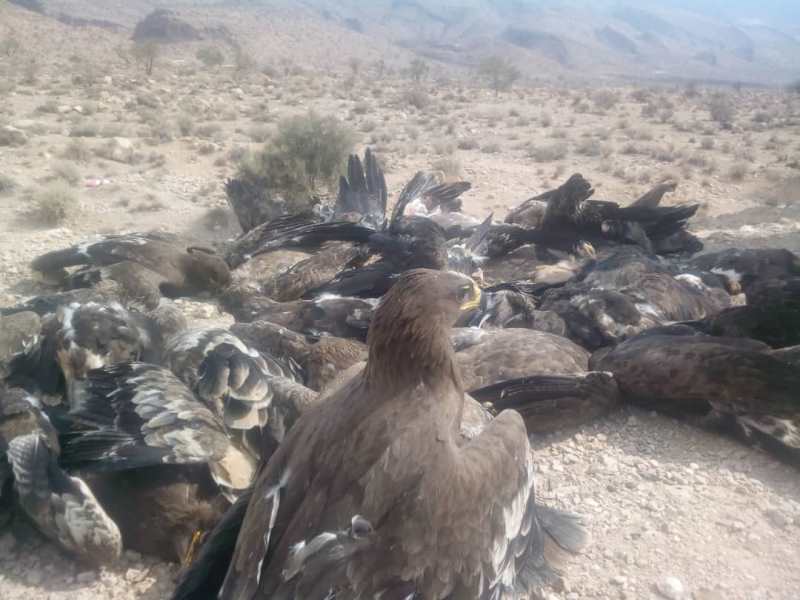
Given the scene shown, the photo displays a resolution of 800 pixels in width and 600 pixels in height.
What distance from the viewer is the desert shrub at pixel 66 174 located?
405 inches

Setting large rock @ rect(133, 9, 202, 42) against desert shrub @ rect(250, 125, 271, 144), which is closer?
desert shrub @ rect(250, 125, 271, 144)

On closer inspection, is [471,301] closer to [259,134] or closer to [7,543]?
[7,543]

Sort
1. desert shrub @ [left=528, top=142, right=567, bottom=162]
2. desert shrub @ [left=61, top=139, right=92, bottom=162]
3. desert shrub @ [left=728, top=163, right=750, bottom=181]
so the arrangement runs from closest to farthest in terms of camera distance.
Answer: desert shrub @ [left=61, top=139, right=92, bottom=162], desert shrub @ [left=728, top=163, right=750, bottom=181], desert shrub @ [left=528, top=142, right=567, bottom=162]

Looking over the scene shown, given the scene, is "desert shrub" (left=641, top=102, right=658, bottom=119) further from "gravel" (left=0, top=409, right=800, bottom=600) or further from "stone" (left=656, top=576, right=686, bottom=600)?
"stone" (left=656, top=576, right=686, bottom=600)

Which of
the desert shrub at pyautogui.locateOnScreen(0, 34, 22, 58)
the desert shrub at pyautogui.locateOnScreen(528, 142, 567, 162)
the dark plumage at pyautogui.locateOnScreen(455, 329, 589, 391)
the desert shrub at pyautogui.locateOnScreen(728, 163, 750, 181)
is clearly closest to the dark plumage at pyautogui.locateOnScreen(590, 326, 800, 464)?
the dark plumage at pyautogui.locateOnScreen(455, 329, 589, 391)

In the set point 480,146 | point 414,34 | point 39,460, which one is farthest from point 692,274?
point 414,34

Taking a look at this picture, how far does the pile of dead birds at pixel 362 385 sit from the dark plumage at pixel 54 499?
0.01 metres

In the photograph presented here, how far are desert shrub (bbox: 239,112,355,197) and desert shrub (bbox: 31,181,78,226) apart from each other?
2929mm

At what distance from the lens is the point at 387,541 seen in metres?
2.35

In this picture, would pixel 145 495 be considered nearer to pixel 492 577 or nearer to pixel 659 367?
pixel 492 577

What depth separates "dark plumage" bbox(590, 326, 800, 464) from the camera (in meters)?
3.86

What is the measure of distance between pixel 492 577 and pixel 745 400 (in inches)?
98.5

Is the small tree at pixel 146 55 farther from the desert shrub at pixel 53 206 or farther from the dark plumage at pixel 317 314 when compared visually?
the dark plumage at pixel 317 314

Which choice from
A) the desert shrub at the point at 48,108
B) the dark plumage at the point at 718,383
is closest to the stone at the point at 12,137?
the desert shrub at the point at 48,108
